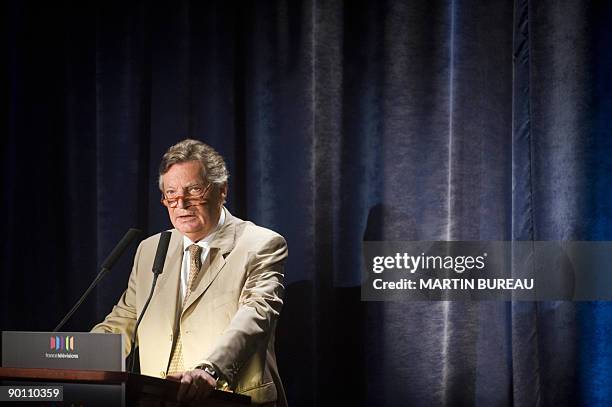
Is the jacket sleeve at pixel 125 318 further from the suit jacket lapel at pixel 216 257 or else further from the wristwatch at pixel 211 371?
the wristwatch at pixel 211 371

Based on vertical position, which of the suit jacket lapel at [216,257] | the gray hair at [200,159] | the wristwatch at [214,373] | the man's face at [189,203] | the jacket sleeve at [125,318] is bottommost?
the wristwatch at [214,373]

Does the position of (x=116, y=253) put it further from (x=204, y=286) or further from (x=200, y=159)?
(x=200, y=159)

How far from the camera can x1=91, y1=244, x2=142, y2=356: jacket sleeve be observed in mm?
2990

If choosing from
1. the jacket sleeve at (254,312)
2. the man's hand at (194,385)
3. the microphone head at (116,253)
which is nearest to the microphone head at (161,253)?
the microphone head at (116,253)

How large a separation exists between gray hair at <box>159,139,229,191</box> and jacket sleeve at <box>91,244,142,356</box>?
398mm

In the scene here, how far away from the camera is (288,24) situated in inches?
135

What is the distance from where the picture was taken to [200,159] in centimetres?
302

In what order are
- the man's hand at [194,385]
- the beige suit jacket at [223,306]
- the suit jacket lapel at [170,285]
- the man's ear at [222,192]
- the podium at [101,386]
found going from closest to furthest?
the podium at [101,386] → the man's hand at [194,385] → the beige suit jacket at [223,306] → the suit jacket lapel at [170,285] → the man's ear at [222,192]

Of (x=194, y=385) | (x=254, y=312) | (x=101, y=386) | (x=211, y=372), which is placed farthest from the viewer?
(x=254, y=312)

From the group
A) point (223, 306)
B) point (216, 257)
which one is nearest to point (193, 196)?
point (216, 257)

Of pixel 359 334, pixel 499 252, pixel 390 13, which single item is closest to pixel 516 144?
pixel 499 252

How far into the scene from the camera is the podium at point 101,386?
204 cm

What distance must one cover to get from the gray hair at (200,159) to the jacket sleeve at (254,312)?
32 centimetres

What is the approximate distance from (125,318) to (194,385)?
91cm
